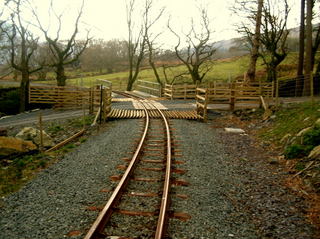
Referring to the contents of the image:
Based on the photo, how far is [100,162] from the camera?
7637 mm

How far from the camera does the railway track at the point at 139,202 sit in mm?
4273

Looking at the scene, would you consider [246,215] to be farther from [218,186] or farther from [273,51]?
[273,51]

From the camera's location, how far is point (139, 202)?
5.27 m

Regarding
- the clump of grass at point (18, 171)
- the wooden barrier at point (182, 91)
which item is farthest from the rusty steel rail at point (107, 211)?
the wooden barrier at point (182, 91)

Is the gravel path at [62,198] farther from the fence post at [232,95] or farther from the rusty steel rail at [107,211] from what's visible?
the fence post at [232,95]

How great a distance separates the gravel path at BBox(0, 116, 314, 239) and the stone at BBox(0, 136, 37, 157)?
2.12 m

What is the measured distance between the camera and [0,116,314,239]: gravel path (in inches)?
176

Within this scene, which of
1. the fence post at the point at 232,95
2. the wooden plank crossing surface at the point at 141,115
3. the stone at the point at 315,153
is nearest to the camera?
the stone at the point at 315,153

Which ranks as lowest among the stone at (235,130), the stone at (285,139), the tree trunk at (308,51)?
the stone at (235,130)

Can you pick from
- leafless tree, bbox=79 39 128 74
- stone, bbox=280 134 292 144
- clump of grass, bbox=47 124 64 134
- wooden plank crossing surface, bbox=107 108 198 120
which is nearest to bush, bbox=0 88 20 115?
clump of grass, bbox=47 124 64 134

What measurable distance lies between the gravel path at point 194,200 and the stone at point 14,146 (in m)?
2.12

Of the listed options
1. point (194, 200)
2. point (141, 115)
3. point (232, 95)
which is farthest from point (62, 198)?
point (232, 95)

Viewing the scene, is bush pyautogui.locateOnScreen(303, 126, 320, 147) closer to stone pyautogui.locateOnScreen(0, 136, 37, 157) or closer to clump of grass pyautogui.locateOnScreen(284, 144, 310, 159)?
clump of grass pyautogui.locateOnScreen(284, 144, 310, 159)

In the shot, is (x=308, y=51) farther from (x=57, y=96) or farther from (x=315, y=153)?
(x=57, y=96)
